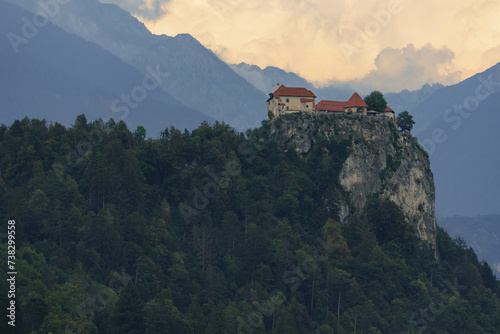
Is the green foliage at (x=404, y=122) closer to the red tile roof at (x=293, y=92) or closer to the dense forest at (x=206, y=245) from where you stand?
the dense forest at (x=206, y=245)

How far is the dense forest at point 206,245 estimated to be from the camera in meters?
95.4

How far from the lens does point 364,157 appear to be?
460ft

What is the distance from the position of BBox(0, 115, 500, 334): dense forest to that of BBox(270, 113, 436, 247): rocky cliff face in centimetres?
213

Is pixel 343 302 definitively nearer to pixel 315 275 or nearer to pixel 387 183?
pixel 315 275

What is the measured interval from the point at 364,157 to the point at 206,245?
41160 mm

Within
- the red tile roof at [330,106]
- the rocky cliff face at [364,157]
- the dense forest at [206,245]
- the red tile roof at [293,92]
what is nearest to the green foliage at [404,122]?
the rocky cliff face at [364,157]

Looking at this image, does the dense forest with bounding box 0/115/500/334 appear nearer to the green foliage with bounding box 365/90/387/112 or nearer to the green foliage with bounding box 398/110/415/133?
the green foliage with bounding box 365/90/387/112

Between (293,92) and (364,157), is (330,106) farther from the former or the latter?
(364,157)

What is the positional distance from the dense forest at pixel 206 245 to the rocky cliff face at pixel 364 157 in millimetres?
2126

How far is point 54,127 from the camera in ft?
424

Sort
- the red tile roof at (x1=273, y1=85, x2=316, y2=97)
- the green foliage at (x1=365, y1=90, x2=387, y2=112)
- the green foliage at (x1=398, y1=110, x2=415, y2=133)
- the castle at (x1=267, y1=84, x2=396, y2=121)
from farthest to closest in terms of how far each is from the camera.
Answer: the green foliage at (x1=398, y1=110, x2=415, y2=133) < the green foliage at (x1=365, y1=90, x2=387, y2=112) < the red tile roof at (x1=273, y1=85, x2=316, y2=97) < the castle at (x1=267, y1=84, x2=396, y2=121)

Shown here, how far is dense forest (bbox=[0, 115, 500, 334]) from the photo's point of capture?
9543cm

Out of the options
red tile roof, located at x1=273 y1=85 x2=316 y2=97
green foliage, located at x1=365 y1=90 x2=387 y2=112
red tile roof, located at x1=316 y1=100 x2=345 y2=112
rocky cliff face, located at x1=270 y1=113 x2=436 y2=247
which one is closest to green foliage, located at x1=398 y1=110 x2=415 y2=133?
green foliage, located at x1=365 y1=90 x2=387 y2=112

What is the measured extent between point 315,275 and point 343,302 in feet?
21.3
